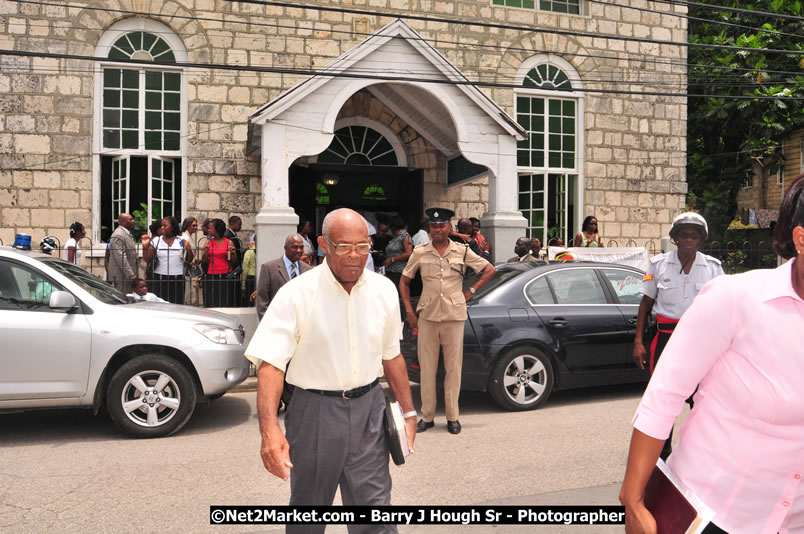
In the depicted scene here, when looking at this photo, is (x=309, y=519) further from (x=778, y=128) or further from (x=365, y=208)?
(x=778, y=128)

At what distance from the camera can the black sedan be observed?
7.55m

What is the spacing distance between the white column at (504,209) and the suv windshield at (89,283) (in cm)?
710

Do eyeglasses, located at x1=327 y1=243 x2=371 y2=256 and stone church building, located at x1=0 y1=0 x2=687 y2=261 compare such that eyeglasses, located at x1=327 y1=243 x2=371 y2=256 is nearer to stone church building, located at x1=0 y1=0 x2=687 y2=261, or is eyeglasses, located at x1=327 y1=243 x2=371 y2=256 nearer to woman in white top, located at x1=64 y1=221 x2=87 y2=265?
stone church building, located at x1=0 y1=0 x2=687 y2=261

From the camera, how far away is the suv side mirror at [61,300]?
639 centimetres

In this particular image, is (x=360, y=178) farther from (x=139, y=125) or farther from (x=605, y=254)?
(x=605, y=254)

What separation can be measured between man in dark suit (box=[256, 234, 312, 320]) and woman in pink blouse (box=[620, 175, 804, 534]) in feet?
19.6

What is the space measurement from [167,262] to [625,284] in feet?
21.7

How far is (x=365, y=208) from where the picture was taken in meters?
15.1

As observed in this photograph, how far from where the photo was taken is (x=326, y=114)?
1162 centimetres

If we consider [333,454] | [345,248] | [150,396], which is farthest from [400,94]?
[333,454]

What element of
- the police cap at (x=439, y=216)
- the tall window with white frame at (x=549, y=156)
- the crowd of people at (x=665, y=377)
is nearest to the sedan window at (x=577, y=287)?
the police cap at (x=439, y=216)

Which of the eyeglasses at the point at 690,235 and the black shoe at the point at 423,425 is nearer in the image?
the eyeglasses at the point at 690,235

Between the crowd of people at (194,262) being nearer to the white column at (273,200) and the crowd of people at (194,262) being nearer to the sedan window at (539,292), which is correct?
the white column at (273,200)

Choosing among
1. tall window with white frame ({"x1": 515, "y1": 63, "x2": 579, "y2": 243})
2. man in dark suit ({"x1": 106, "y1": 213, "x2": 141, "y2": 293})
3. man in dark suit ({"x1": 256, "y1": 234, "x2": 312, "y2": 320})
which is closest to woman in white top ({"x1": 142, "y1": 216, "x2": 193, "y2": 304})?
man in dark suit ({"x1": 106, "y1": 213, "x2": 141, "y2": 293})
